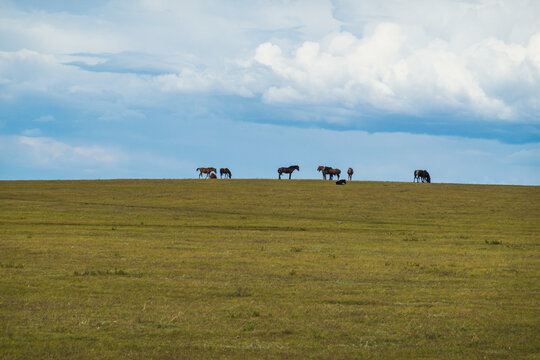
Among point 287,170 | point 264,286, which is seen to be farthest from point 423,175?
point 264,286

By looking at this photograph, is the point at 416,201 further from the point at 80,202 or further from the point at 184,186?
the point at 80,202

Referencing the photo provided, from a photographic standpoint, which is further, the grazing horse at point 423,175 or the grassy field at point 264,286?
the grazing horse at point 423,175

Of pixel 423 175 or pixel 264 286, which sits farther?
pixel 423 175

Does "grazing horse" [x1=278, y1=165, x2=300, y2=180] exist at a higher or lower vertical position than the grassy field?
higher

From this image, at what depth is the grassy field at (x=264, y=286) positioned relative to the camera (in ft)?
44.6

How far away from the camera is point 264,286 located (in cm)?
2084

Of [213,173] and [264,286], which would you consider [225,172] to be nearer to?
[213,173]

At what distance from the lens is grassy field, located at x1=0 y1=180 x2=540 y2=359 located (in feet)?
44.6

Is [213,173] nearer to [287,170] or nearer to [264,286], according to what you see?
[287,170]

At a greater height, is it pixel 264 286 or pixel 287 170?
pixel 287 170

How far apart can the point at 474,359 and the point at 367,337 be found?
2518 millimetres

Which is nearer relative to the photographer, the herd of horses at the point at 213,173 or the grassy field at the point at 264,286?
the grassy field at the point at 264,286

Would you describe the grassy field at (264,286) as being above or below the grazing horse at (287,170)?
below

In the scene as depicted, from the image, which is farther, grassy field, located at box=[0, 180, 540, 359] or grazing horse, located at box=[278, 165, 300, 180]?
grazing horse, located at box=[278, 165, 300, 180]
